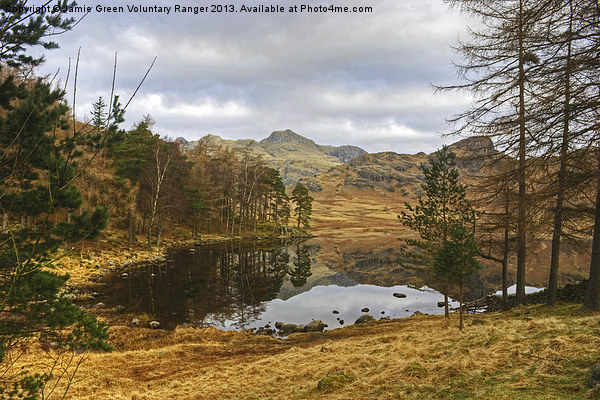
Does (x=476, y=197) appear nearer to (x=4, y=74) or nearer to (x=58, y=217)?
(x=4, y=74)

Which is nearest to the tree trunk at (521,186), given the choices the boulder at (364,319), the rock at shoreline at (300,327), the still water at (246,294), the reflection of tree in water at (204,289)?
the still water at (246,294)

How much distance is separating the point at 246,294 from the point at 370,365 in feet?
50.8

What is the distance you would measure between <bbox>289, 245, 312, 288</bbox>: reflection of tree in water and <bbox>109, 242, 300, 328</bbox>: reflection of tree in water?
1.19 meters

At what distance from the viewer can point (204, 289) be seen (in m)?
22.1

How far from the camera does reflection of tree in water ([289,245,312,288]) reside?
27902 millimetres

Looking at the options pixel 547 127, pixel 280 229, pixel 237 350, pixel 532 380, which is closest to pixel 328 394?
pixel 532 380

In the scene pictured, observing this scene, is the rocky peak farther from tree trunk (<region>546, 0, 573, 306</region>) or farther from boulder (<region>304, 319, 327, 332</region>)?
boulder (<region>304, 319, 327, 332</region>)

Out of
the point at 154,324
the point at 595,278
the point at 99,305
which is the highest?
the point at 595,278

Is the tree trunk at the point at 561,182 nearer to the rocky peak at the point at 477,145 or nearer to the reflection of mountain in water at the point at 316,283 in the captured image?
the rocky peak at the point at 477,145

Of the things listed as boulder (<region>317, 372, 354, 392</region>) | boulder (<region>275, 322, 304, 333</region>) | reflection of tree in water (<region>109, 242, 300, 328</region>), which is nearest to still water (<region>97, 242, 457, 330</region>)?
reflection of tree in water (<region>109, 242, 300, 328</region>)

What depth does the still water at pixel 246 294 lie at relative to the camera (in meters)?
17.7

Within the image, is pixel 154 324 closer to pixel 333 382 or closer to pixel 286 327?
pixel 286 327

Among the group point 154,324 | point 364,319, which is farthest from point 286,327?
point 154,324

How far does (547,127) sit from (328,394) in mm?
8496
